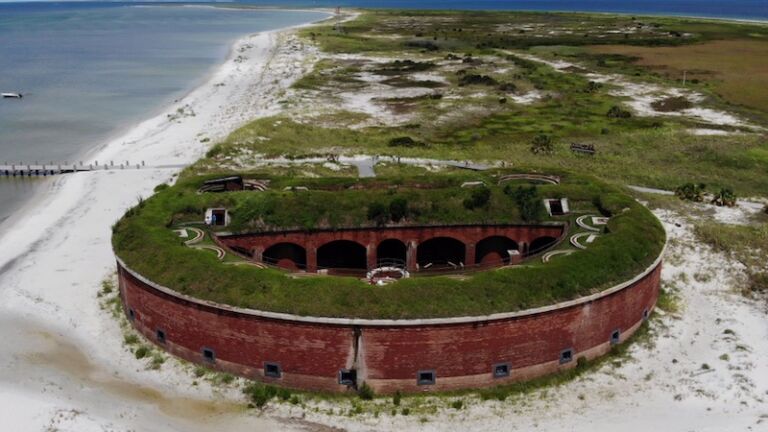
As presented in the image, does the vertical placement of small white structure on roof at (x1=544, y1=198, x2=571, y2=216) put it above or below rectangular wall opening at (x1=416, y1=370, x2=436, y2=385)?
above

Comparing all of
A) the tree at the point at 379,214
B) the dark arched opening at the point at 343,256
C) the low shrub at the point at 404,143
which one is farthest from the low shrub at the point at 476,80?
the tree at the point at 379,214

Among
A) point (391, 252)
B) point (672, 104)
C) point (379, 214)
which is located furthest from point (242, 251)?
point (672, 104)

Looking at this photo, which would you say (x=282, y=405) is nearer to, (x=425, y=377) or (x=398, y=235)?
(x=425, y=377)

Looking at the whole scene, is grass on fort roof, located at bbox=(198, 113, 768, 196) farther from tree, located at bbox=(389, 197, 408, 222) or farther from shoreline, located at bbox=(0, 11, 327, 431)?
tree, located at bbox=(389, 197, 408, 222)

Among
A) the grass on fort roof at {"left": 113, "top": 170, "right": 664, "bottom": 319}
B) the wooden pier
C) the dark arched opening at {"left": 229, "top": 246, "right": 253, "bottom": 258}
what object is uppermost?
the grass on fort roof at {"left": 113, "top": 170, "right": 664, "bottom": 319}

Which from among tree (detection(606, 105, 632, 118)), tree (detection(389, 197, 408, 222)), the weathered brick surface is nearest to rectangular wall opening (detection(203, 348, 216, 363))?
the weathered brick surface

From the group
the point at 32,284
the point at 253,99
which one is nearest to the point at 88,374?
the point at 32,284

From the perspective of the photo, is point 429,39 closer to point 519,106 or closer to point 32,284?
point 519,106

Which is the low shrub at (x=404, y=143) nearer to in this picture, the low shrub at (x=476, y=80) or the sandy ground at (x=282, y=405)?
the sandy ground at (x=282, y=405)
